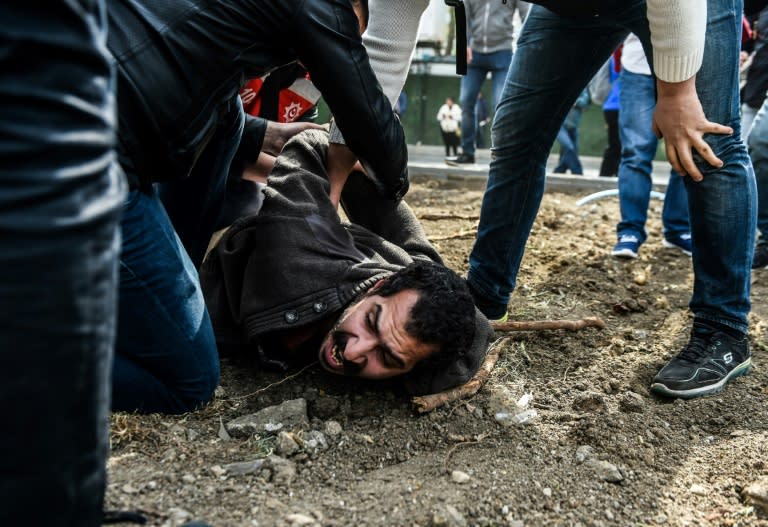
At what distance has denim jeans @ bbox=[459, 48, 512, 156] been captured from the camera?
7047mm

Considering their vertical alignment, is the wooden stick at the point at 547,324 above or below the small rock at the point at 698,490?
above

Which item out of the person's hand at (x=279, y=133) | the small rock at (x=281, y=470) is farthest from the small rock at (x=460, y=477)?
the person's hand at (x=279, y=133)

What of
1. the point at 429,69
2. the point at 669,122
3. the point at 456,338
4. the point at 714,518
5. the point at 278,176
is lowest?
the point at 714,518

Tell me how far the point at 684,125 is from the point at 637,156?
6.72ft

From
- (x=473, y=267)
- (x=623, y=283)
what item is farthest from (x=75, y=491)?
(x=623, y=283)

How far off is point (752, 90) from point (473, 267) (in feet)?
8.39

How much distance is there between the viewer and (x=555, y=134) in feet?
7.99

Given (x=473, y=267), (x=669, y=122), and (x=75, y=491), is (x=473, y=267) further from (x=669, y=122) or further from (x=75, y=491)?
(x=75, y=491)

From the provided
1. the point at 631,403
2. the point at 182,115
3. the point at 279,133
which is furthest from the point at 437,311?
the point at 279,133

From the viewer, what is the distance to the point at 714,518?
1.56 meters

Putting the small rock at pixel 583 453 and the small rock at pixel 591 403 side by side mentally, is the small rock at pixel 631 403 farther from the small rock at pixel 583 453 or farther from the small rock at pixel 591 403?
the small rock at pixel 583 453

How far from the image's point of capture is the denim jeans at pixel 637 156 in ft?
12.5

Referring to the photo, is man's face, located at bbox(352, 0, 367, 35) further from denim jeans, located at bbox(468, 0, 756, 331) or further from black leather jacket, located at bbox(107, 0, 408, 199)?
denim jeans, located at bbox(468, 0, 756, 331)

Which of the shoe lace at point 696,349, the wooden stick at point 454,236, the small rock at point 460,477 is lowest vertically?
the small rock at point 460,477
